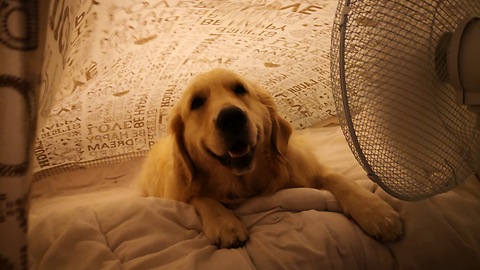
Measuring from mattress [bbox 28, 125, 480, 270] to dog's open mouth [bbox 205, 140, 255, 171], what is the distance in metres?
0.14

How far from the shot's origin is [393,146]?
3.40 ft

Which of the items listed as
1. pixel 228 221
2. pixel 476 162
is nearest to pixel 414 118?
pixel 476 162

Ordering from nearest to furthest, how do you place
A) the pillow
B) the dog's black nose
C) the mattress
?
the mattress → the dog's black nose → the pillow

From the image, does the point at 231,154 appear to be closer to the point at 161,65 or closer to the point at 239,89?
the point at 239,89

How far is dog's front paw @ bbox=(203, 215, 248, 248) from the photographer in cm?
119

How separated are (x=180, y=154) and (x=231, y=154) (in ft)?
0.93

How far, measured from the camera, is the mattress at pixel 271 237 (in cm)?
111

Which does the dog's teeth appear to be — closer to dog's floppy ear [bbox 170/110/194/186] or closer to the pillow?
dog's floppy ear [bbox 170/110/194/186]

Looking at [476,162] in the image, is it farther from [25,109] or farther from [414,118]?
[25,109]

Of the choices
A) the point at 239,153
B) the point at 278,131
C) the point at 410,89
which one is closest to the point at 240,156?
the point at 239,153

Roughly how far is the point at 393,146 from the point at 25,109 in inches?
34.0

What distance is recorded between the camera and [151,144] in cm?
224

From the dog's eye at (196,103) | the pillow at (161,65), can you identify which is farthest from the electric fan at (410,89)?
the pillow at (161,65)

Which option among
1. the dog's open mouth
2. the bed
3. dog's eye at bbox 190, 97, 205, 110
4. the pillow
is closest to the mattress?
the bed
